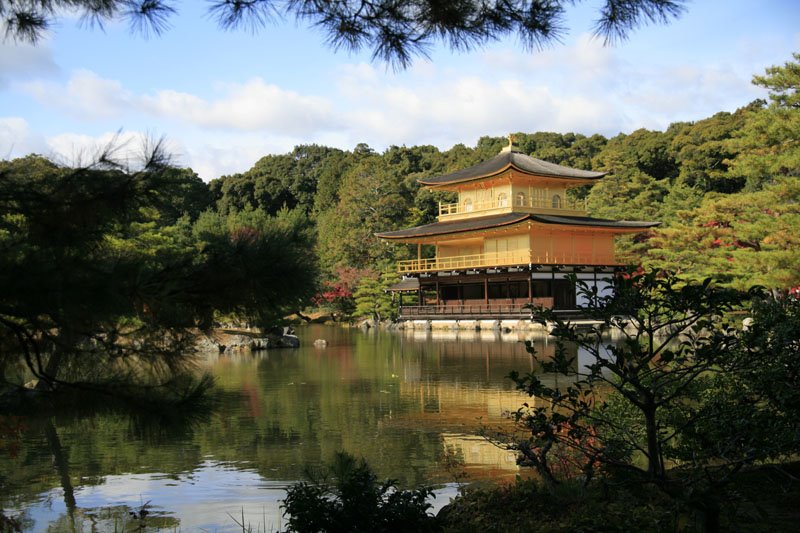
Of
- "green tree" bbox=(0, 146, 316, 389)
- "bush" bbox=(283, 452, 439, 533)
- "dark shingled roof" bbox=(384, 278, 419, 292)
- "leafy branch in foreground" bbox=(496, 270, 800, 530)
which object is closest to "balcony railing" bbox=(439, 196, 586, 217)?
"dark shingled roof" bbox=(384, 278, 419, 292)

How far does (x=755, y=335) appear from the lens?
12.8 feet

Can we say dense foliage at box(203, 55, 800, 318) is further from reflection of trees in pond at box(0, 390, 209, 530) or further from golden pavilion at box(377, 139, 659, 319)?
reflection of trees in pond at box(0, 390, 209, 530)

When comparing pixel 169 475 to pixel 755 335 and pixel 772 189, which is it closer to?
pixel 755 335

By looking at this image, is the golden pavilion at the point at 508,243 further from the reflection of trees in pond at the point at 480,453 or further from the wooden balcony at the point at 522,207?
the reflection of trees in pond at the point at 480,453

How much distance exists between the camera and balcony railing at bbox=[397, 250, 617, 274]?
29.2 meters

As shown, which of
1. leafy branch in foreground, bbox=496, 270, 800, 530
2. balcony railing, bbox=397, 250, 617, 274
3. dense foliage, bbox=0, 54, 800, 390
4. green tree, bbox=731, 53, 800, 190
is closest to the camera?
dense foliage, bbox=0, 54, 800, 390

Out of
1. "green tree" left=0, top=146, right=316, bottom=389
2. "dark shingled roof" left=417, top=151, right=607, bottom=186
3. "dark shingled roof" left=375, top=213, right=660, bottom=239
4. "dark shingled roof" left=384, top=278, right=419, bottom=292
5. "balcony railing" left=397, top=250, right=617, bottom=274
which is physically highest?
"dark shingled roof" left=417, top=151, right=607, bottom=186

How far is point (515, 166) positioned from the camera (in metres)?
31.3

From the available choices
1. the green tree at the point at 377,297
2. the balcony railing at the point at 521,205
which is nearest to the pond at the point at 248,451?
the balcony railing at the point at 521,205

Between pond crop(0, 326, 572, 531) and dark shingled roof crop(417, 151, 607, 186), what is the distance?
764 inches

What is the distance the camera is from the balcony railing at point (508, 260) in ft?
95.7

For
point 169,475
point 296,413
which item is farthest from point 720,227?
point 169,475

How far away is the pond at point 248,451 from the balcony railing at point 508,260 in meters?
16.0

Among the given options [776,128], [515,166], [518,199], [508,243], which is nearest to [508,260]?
[508,243]
